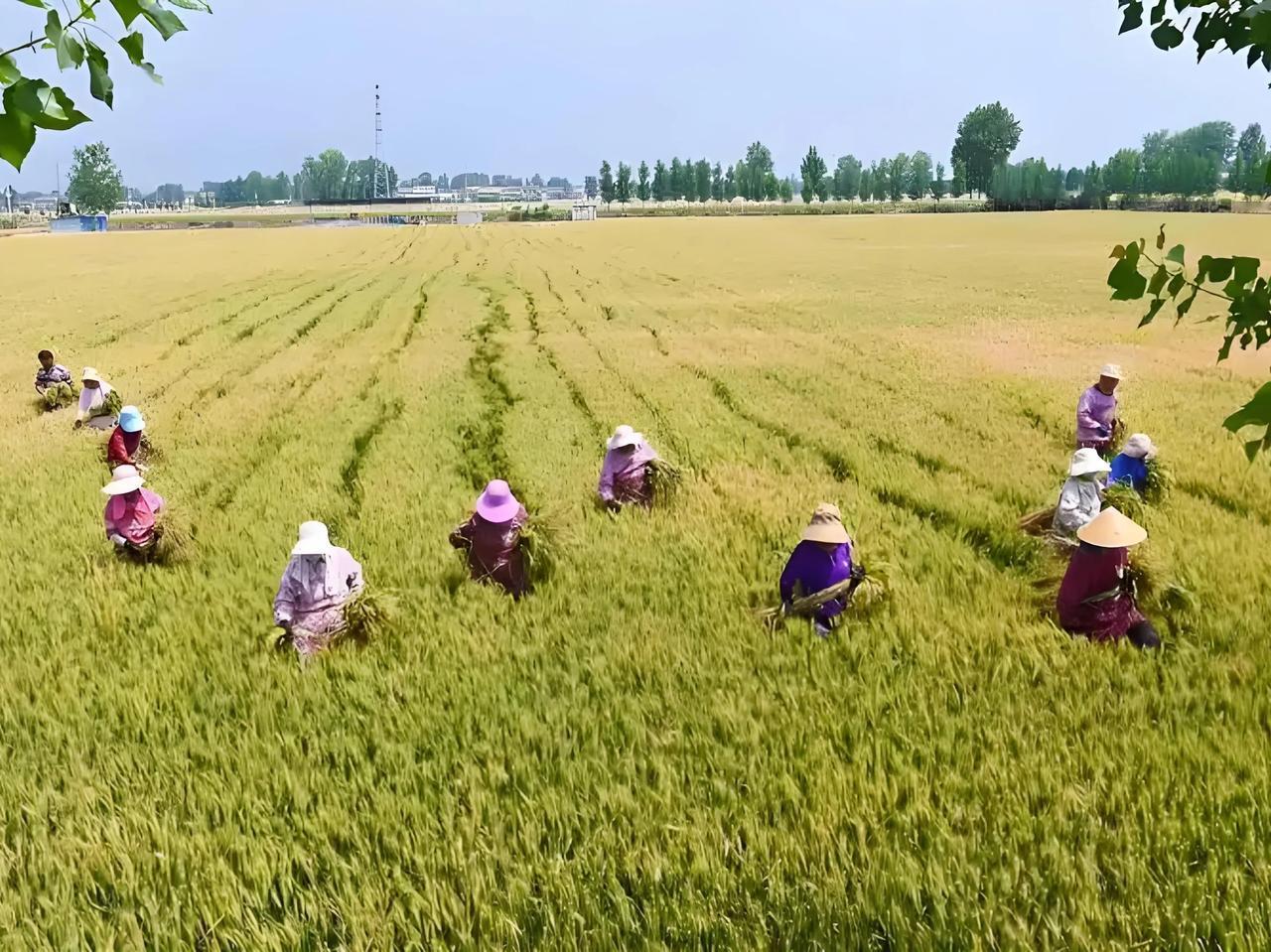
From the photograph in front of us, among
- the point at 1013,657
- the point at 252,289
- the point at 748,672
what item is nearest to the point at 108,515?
the point at 748,672

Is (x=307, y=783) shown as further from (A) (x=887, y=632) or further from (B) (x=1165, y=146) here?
(B) (x=1165, y=146)

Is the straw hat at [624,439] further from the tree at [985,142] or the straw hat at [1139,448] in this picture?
the tree at [985,142]

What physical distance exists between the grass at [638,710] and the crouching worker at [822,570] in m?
0.15

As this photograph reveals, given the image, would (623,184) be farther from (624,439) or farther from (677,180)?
(624,439)

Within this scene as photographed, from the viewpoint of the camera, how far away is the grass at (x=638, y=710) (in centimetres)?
301

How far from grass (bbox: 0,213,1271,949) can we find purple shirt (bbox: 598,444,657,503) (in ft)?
0.76

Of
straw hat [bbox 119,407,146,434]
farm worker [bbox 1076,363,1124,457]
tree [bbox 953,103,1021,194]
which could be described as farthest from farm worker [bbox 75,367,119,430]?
tree [bbox 953,103,1021,194]

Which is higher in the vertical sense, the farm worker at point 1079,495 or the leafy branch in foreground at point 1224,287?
the leafy branch in foreground at point 1224,287

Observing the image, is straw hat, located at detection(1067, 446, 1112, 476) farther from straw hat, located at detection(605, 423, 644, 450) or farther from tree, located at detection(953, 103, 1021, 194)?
tree, located at detection(953, 103, 1021, 194)

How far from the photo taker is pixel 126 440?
889 cm

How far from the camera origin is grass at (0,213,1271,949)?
3012mm

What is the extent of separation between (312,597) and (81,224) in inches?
4620

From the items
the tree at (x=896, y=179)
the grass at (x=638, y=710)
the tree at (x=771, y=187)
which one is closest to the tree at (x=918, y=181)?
the tree at (x=896, y=179)

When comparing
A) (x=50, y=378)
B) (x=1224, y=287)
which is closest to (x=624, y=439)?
(x=1224, y=287)
